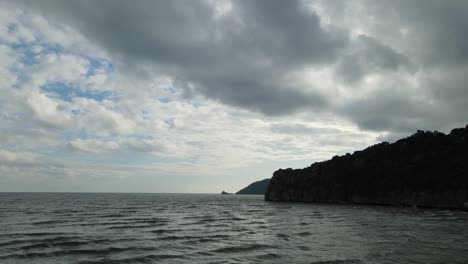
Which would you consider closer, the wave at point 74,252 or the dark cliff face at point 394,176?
the wave at point 74,252

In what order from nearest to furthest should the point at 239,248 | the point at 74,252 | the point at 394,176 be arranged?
1. the point at 74,252
2. the point at 239,248
3. the point at 394,176

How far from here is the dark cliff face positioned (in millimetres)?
109875

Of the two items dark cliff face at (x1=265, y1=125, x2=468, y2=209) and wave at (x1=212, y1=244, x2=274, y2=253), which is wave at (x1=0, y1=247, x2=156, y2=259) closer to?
wave at (x1=212, y1=244, x2=274, y2=253)

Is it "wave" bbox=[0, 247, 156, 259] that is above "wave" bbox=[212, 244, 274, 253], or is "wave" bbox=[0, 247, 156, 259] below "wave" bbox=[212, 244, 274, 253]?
below

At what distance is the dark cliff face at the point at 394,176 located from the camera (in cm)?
10988

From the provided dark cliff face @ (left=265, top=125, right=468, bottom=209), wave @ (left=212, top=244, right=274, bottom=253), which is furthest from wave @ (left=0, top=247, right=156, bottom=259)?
dark cliff face @ (left=265, top=125, right=468, bottom=209)

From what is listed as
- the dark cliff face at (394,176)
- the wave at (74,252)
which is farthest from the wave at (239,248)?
the dark cliff face at (394,176)

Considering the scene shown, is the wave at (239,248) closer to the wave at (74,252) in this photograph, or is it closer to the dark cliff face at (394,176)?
the wave at (74,252)

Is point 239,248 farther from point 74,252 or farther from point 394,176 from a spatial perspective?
point 394,176

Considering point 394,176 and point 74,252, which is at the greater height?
point 394,176

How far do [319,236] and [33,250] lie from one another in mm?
24535

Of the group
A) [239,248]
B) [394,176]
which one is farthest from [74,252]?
[394,176]

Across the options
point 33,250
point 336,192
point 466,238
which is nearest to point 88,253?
point 33,250

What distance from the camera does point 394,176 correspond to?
13400 centimetres
